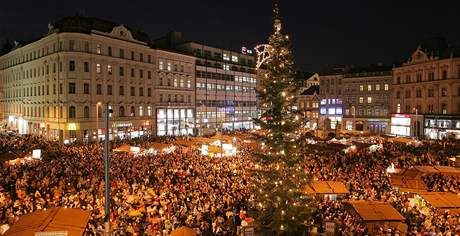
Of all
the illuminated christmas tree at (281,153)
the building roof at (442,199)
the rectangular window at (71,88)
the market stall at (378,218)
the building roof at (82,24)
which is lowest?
the market stall at (378,218)

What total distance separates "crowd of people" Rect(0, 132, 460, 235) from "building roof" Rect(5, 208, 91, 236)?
5.97 ft

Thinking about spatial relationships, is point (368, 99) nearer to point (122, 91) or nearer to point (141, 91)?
point (141, 91)

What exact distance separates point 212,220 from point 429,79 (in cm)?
5883

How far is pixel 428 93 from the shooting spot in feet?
206

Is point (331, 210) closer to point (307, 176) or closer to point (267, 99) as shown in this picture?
point (307, 176)

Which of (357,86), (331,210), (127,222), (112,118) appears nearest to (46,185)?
(127,222)

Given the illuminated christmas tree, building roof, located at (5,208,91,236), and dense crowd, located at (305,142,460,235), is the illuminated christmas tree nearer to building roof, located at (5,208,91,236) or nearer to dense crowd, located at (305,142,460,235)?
dense crowd, located at (305,142,460,235)

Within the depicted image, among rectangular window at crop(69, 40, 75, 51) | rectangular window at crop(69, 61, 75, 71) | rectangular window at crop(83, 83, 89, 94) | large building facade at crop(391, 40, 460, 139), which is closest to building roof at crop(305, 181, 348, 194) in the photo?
rectangular window at crop(83, 83, 89, 94)

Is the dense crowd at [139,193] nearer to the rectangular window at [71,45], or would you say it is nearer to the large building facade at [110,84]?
the large building facade at [110,84]

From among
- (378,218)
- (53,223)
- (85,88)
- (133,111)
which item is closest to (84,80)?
(85,88)

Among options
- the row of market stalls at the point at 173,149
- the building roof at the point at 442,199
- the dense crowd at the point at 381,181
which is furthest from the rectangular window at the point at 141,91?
the building roof at the point at 442,199

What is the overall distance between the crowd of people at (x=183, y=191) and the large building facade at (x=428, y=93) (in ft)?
116

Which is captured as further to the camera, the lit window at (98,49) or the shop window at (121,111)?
the shop window at (121,111)

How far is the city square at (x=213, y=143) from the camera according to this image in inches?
502
